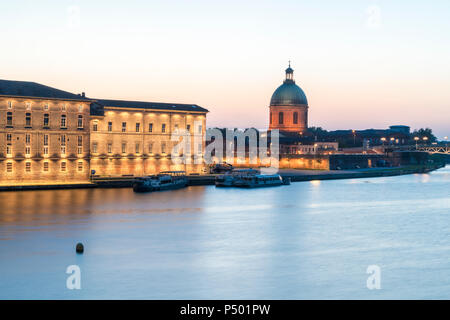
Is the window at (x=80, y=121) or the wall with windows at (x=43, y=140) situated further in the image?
the window at (x=80, y=121)

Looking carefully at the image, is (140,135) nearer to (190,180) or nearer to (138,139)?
(138,139)

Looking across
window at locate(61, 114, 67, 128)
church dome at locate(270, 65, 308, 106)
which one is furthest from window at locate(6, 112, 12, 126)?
church dome at locate(270, 65, 308, 106)

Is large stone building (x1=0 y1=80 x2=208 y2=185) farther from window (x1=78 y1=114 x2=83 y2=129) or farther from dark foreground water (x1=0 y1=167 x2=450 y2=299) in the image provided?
dark foreground water (x1=0 y1=167 x2=450 y2=299)

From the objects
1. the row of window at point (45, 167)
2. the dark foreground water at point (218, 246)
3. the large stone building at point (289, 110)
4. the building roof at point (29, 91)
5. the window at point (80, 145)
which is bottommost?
the dark foreground water at point (218, 246)

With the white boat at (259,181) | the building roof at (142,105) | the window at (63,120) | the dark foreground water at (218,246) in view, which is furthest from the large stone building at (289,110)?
the dark foreground water at (218,246)

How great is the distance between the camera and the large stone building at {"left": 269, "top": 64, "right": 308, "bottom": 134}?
128375 millimetres

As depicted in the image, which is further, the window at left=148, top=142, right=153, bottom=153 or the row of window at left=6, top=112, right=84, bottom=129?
the window at left=148, top=142, right=153, bottom=153

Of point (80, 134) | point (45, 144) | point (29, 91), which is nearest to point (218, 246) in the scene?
point (45, 144)

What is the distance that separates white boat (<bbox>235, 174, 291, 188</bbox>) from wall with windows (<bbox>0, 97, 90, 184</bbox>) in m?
19.0

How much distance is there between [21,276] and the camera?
24000 millimetres

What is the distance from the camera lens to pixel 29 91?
5881cm

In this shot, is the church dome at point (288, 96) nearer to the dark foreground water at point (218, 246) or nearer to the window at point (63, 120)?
the window at point (63, 120)

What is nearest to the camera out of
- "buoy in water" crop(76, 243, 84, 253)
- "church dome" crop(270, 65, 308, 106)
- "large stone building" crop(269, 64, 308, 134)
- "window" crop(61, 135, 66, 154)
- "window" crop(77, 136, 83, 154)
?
"buoy in water" crop(76, 243, 84, 253)

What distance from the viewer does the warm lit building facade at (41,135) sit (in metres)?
57.5
